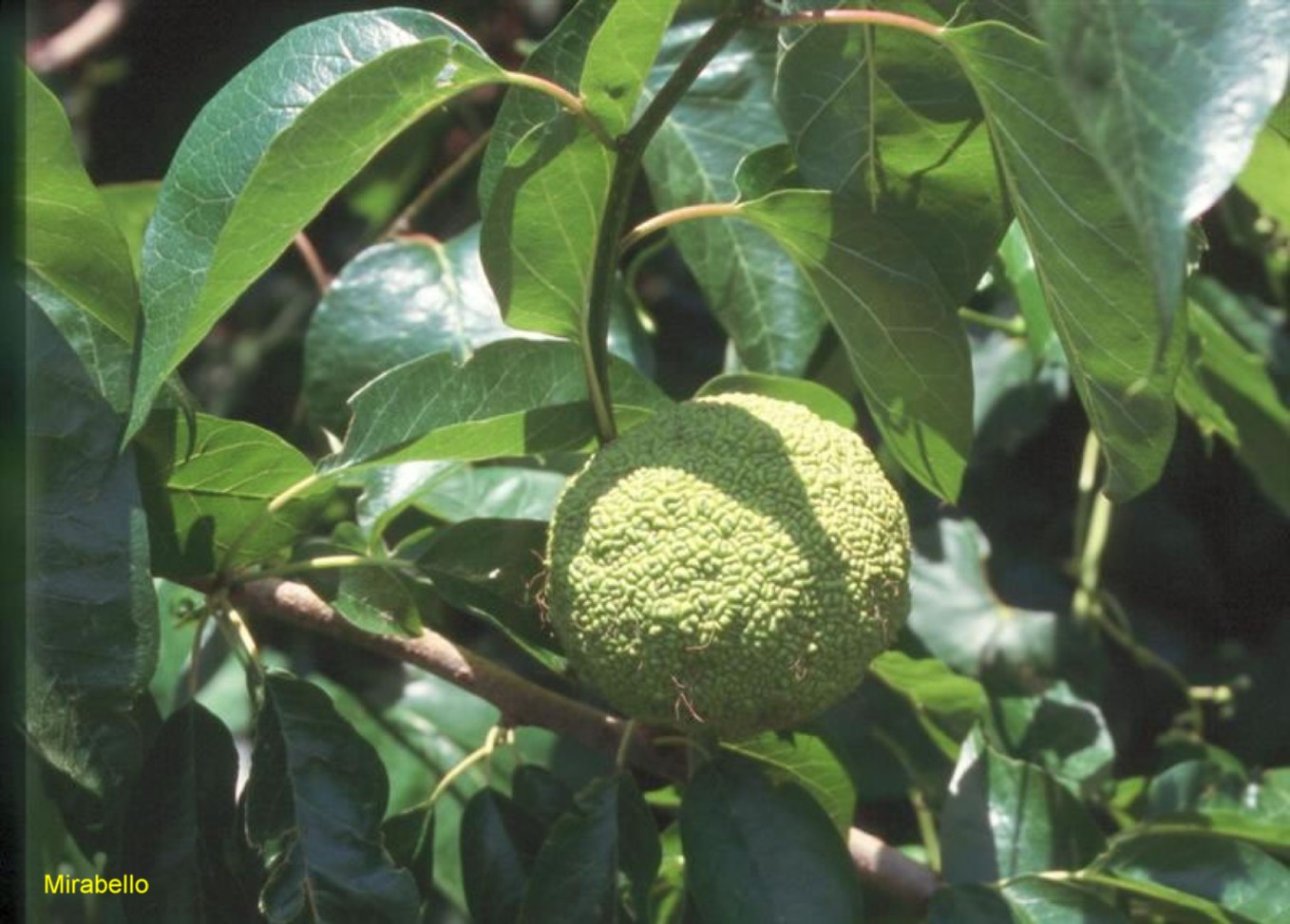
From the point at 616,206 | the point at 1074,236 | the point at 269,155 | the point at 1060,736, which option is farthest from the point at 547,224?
the point at 1060,736

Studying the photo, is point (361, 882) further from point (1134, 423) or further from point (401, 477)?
point (1134, 423)

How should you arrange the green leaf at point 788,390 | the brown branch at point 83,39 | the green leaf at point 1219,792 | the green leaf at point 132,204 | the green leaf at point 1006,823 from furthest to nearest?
the brown branch at point 83,39 < the green leaf at point 132,204 < the green leaf at point 1219,792 < the green leaf at point 1006,823 < the green leaf at point 788,390

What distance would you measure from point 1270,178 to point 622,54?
0.54 meters

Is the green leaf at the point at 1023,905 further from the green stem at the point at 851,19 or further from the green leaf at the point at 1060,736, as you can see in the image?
the green stem at the point at 851,19

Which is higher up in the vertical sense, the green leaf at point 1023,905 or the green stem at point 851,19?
the green stem at point 851,19

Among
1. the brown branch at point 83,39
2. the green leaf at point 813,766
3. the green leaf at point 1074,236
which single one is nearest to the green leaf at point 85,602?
the green leaf at point 813,766

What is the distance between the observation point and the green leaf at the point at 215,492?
1028 mm

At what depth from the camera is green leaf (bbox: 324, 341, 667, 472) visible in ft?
3.30

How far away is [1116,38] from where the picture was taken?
63 centimetres

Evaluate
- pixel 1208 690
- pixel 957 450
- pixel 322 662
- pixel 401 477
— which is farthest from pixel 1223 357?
pixel 322 662

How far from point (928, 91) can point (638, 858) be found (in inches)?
18.0

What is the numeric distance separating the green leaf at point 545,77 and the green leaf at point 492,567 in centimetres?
20

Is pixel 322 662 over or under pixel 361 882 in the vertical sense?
under

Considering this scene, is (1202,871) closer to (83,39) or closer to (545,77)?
(545,77)
